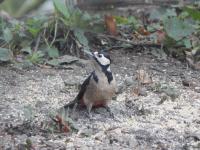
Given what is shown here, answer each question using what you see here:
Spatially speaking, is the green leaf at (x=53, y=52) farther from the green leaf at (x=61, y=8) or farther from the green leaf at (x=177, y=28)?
the green leaf at (x=177, y=28)

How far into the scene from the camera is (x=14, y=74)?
681cm

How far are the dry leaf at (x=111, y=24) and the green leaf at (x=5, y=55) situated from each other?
102 cm

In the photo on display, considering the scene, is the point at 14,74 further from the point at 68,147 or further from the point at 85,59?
the point at 68,147

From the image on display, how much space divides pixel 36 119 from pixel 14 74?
115 cm

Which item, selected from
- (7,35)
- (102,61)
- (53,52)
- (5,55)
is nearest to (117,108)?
(102,61)

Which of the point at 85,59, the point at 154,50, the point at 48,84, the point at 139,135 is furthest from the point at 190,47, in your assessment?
the point at 139,135

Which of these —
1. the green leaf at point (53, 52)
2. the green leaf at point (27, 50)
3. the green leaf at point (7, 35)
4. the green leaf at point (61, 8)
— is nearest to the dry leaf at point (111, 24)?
the green leaf at point (61, 8)

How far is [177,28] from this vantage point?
23.7 feet

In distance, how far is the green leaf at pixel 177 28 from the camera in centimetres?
718

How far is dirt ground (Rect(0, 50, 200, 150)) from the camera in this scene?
5395 millimetres

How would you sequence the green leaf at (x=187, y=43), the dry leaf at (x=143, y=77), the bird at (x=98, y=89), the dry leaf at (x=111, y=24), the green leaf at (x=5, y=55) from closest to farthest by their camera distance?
the bird at (x=98, y=89), the dry leaf at (x=143, y=77), the green leaf at (x=5, y=55), the green leaf at (x=187, y=43), the dry leaf at (x=111, y=24)

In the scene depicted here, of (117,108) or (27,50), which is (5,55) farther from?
(117,108)

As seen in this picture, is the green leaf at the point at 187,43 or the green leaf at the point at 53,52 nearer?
the green leaf at the point at 53,52

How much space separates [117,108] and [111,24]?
1.57m
